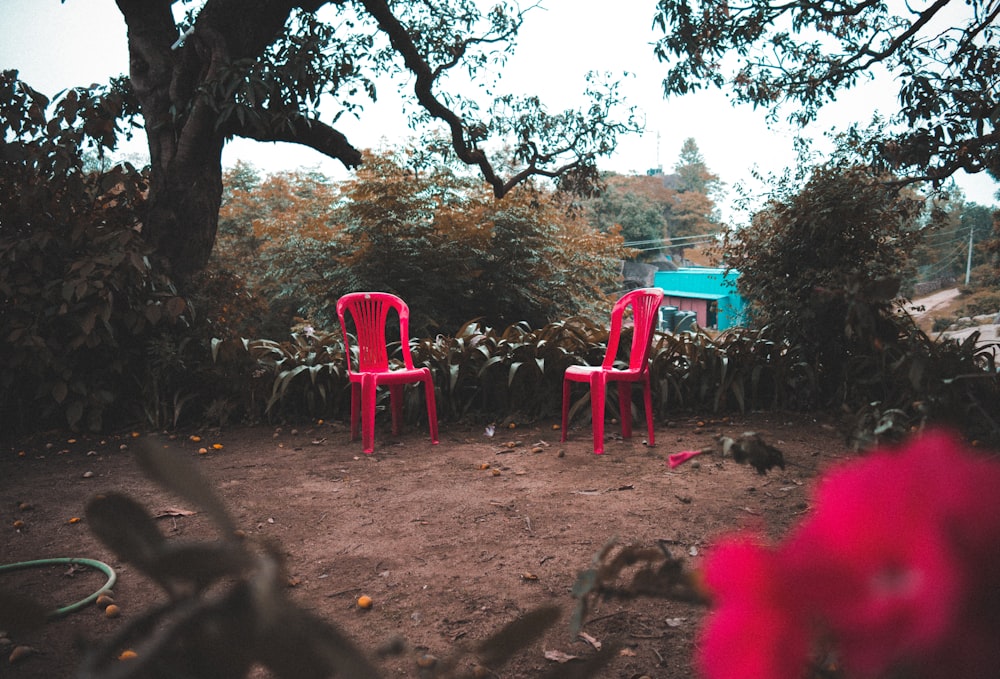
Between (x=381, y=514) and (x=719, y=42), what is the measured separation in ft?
13.0

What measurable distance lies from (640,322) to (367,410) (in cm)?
167

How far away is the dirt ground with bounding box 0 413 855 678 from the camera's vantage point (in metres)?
1.80

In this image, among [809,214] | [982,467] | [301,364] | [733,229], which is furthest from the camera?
[733,229]

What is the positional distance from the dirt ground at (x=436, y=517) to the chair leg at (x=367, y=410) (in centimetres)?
9

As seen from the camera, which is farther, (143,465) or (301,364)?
(301,364)

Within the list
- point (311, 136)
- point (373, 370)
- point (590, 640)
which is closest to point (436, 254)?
point (311, 136)

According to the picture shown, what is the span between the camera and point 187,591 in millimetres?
191

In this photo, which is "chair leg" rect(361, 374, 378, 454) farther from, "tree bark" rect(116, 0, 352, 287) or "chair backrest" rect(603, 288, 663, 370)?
"tree bark" rect(116, 0, 352, 287)

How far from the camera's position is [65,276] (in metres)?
3.89

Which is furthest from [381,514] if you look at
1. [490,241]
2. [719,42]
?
[490,241]

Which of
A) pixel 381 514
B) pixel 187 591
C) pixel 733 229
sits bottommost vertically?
pixel 381 514

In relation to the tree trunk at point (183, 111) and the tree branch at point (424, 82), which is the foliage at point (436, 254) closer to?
the tree branch at point (424, 82)

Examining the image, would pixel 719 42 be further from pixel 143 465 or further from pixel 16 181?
pixel 143 465

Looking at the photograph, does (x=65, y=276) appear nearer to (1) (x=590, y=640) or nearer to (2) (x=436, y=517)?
(2) (x=436, y=517)
